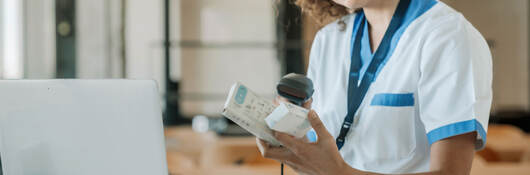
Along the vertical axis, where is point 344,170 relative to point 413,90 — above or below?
below

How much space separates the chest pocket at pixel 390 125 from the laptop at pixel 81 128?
1.47 feet

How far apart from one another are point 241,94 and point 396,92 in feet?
1.40

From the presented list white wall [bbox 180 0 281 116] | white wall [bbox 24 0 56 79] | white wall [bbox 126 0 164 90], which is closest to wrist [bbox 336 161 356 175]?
white wall [bbox 24 0 56 79]

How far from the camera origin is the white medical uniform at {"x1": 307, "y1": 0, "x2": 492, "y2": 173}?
878 mm

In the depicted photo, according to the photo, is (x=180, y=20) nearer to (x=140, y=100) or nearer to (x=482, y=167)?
(x=482, y=167)

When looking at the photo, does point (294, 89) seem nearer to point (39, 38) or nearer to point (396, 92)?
point (396, 92)

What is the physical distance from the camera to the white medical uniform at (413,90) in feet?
2.88

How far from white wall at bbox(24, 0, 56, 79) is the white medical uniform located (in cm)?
172

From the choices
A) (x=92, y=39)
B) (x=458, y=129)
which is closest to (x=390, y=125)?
(x=458, y=129)

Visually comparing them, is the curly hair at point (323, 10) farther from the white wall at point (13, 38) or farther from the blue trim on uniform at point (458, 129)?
the white wall at point (13, 38)

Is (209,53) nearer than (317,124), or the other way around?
Result: (317,124)

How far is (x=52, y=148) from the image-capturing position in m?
0.74

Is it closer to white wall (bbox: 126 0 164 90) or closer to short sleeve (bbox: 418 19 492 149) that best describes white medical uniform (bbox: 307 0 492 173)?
short sleeve (bbox: 418 19 492 149)

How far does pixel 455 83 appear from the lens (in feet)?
2.88
